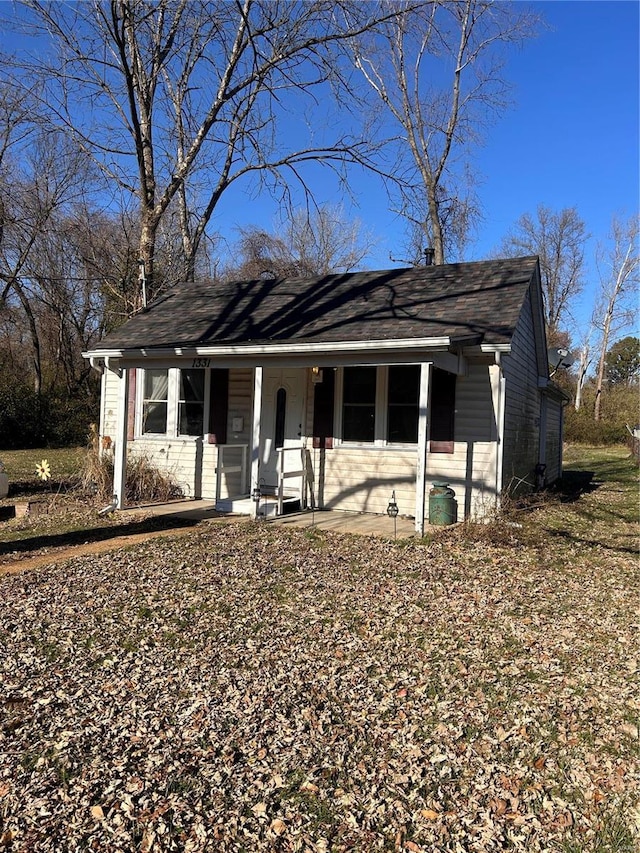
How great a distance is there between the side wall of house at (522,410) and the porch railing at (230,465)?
4620 millimetres

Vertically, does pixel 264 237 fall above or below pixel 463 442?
above

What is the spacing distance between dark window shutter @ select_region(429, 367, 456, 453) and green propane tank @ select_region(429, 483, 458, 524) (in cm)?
75

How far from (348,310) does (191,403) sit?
3.52 metres

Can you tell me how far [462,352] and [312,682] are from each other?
20.1 feet

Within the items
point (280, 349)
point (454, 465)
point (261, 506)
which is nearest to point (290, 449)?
point (261, 506)

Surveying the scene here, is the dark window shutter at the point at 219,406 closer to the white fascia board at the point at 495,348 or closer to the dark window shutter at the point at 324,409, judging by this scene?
the dark window shutter at the point at 324,409

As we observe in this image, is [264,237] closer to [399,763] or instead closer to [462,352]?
[462,352]

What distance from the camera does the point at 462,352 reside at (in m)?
9.06

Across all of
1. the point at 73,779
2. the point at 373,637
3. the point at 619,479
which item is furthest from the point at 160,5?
the point at 619,479

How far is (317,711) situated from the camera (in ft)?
12.0

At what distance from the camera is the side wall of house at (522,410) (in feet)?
33.8

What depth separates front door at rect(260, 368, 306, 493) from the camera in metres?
10.8

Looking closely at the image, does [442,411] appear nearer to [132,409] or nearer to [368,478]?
[368,478]

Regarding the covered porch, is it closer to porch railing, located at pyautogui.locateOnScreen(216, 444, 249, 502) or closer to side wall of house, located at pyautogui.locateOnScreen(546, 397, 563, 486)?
porch railing, located at pyautogui.locateOnScreen(216, 444, 249, 502)
